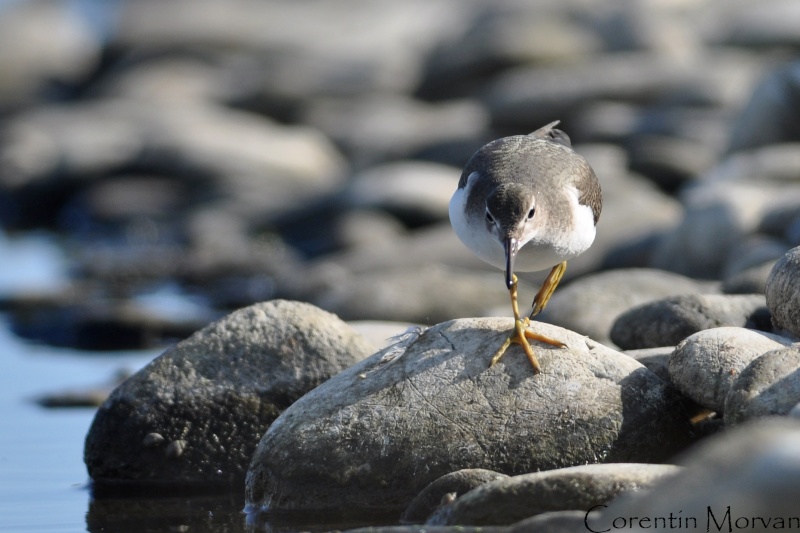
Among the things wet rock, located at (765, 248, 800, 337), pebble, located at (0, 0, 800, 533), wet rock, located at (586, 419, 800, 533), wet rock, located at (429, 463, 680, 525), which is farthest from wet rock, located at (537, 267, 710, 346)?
wet rock, located at (586, 419, 800, 533)

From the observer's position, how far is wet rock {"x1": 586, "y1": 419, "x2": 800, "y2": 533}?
3.18 m

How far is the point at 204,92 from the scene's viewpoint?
1061 inches

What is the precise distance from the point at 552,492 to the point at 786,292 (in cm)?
179

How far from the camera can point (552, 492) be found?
15.1 ft

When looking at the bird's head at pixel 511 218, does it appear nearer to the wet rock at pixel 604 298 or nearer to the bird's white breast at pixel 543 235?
the bird's white breast at pixel 543 235

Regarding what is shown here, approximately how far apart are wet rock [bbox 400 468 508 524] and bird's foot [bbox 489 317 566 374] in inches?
23.4

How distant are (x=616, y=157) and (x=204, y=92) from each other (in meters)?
13.3

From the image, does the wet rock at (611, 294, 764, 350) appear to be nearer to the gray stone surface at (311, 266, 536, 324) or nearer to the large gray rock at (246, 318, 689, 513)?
the large gray rock at (246, 318, 689, 513)

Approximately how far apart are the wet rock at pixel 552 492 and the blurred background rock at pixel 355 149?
10.4 feet

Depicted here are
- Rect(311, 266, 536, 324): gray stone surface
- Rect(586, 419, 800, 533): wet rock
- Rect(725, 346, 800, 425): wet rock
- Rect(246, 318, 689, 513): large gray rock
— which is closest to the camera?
Rect(586, 419, 800, 533): wet rock

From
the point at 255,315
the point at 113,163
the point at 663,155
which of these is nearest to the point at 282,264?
the point at 663,155

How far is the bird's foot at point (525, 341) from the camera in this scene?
5.49m

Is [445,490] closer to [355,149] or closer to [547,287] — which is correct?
[547,287]

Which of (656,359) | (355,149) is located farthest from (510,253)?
(355,149)
